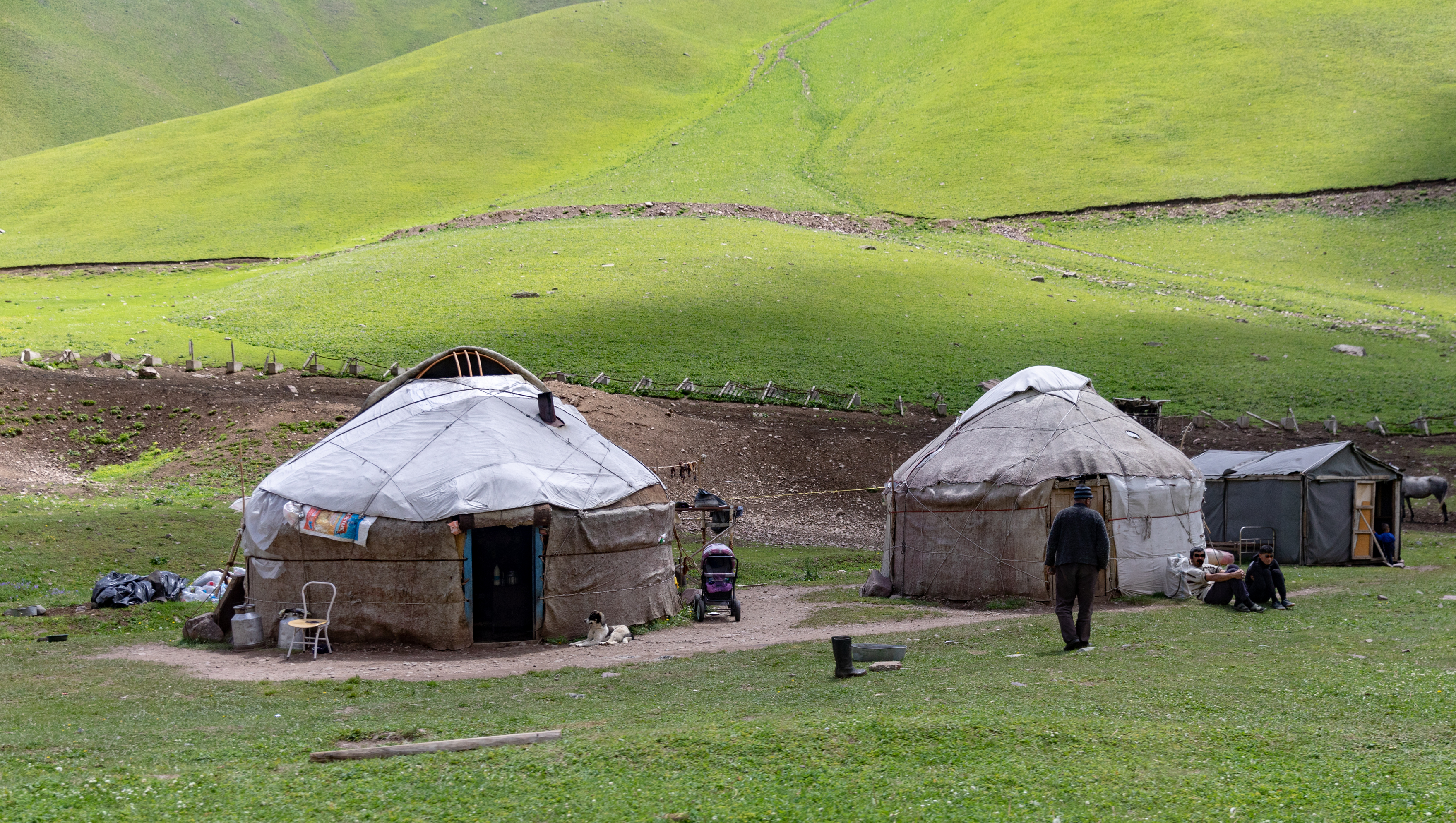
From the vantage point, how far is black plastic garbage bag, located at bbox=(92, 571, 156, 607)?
13.0m

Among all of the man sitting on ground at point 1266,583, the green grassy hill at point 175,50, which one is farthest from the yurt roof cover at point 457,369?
the green grassy hill at point 175,50

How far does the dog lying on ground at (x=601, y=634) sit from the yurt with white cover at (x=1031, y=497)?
4650 millimetres

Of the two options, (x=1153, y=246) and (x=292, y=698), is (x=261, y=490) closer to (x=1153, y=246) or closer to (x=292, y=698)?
(x=292, y=698)

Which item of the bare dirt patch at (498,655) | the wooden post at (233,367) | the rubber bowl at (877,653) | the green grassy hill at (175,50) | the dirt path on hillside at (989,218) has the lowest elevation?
the bare dirt patch at (498,655)

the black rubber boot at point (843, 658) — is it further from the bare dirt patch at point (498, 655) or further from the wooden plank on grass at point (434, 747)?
the wooden plank on grass at point (434, 747)

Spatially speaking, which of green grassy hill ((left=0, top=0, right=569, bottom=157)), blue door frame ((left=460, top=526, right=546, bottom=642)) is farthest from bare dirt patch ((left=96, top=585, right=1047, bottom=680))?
green grassy hill ((left=0, top=0, right=569, bottom=157))

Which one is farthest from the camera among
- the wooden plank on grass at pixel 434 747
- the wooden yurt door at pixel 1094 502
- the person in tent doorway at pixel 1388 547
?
the person in tent doorway at pixel 1388 547

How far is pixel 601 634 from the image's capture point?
1172 centimetres

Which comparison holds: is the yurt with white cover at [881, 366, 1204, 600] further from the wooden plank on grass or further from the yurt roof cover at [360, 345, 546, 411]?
the wooden plank on grass

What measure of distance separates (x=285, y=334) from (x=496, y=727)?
26.6m

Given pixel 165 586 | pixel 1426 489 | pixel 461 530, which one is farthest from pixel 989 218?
pixel 461 530

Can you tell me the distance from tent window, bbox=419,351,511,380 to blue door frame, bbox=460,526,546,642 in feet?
12.1

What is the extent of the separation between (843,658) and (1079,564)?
254cm

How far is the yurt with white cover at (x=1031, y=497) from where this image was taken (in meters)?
13.5
